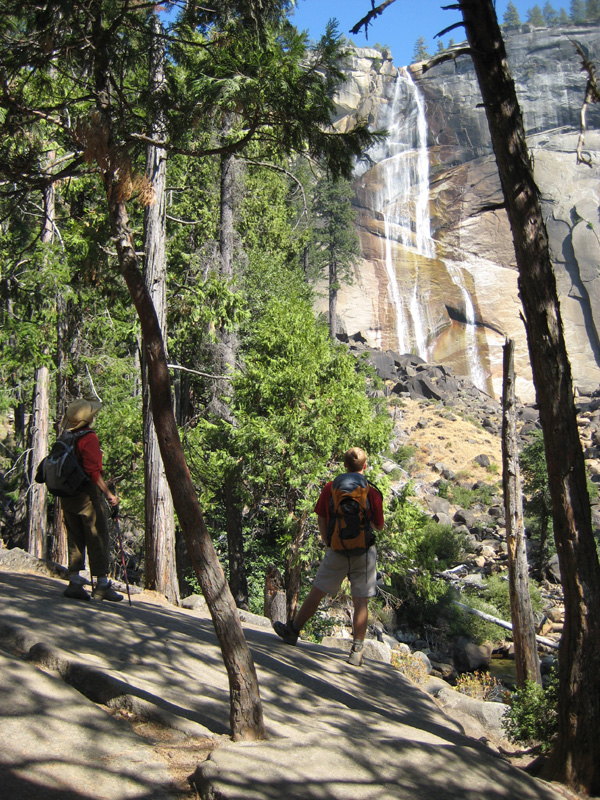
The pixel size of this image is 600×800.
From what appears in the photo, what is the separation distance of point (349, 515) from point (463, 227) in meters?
55.3

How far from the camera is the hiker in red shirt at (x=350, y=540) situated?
16.2 feet

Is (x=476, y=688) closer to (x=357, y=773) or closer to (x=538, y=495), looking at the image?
(x=357, y=773)

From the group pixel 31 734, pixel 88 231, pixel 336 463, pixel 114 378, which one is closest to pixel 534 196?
pixel 31 734

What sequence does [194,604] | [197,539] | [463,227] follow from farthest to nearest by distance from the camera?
[463,227], [194,604], [197,539]

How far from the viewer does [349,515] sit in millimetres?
4918

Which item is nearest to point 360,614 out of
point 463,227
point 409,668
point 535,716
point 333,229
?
point 535,716

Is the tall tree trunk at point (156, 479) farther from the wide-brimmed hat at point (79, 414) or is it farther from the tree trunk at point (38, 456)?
the tree trunk at point (38, 456)

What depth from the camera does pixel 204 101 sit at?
15.7 ft

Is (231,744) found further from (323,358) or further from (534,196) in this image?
(323,358)

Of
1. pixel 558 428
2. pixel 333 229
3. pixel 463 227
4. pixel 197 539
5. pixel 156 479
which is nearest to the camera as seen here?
pixel 197 539

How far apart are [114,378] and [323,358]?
419cm

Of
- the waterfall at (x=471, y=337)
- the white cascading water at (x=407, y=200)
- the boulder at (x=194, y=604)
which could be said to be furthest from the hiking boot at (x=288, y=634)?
the white cascading water at (x=407, y=200)

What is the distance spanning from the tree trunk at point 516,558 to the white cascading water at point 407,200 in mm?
45004

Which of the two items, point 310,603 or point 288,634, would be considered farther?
point 288,634
